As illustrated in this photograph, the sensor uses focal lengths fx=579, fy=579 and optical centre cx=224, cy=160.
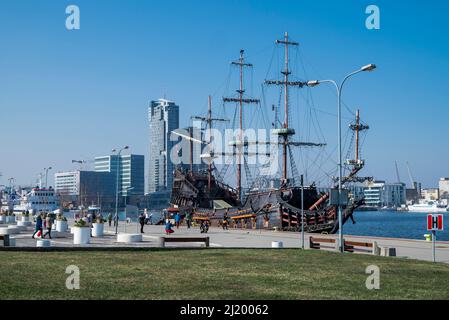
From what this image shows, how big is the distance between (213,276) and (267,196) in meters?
46.5

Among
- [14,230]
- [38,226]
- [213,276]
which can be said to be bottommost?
[14,230]

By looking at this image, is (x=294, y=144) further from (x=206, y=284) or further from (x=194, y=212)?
(x=206, y=284)

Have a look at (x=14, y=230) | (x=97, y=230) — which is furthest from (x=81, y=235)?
(x=14, y=230)

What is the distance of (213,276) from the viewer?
14.9 m

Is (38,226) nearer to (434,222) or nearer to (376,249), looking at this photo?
(376,249)

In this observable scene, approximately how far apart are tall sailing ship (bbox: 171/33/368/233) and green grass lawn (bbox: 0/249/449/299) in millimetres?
19941

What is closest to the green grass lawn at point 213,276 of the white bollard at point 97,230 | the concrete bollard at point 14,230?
the white bollard at point 97,230

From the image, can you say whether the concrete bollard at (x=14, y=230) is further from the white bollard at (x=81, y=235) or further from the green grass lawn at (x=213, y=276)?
the green grass lawn at (x=213, y=276)

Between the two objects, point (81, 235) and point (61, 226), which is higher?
point (81, 235)

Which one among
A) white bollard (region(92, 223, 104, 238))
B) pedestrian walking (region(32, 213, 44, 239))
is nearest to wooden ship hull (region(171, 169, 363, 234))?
white bollard (region(92, 223, 104, 238))

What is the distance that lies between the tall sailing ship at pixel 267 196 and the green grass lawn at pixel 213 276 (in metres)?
19.9

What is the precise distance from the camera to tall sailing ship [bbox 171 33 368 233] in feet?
188

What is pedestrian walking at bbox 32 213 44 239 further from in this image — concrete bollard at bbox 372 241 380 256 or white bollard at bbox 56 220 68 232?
Result: concrete bollard at bbox 372 241 380 256
